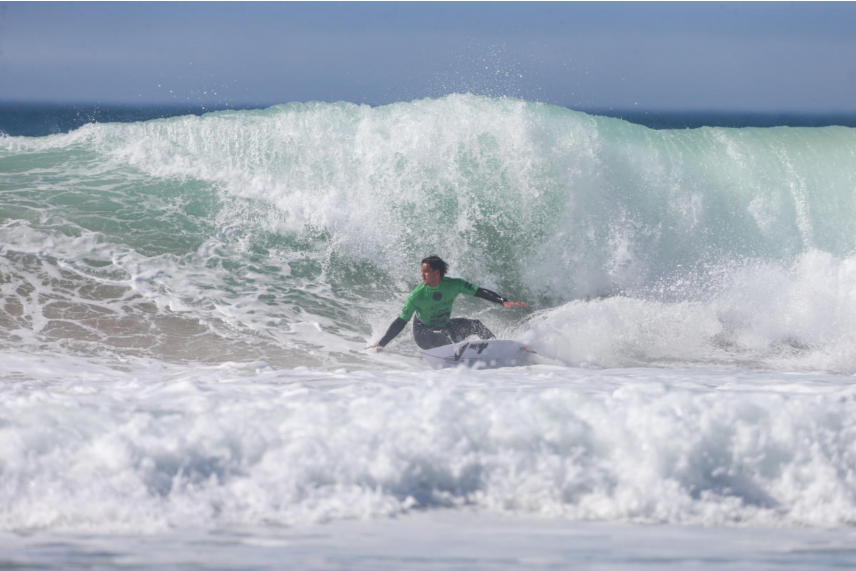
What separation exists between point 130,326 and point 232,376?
8.36 feet

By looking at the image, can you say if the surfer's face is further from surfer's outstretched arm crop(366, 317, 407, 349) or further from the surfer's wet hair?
surfer's outstretched arm crop(366, 317, 407, 349)

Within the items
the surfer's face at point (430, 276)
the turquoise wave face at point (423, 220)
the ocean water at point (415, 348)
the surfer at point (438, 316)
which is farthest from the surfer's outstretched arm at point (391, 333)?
the turquoise wave face at point (423, 220)

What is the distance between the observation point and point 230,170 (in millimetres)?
11969

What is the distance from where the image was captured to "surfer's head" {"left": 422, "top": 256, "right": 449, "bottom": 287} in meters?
7.27

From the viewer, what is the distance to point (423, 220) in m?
10.5

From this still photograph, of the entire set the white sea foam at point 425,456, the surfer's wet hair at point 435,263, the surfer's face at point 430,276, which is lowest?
the white sea foam at point 425,456

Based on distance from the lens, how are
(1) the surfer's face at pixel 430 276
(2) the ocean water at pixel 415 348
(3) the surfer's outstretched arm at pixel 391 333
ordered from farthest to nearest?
1. (3) the surfer's outstretched arm at pixel 391 333
2. (1) the surfer's face at pixel 430 276
3. (2) the ocean water at pixel 415 348

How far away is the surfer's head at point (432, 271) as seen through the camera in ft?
23.9

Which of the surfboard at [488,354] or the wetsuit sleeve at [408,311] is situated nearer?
the surfboard at [488,354]

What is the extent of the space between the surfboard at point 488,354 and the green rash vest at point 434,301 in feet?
1.90

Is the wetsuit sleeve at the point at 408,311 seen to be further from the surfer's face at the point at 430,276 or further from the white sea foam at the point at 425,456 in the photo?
the white sea foam at the point at 425,456

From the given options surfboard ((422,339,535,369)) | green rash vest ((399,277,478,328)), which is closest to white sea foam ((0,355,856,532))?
surfboard ((422,339,535,369))

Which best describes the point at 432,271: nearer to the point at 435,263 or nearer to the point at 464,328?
the point at 435,263

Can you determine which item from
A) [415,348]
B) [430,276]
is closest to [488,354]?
[430,276]
